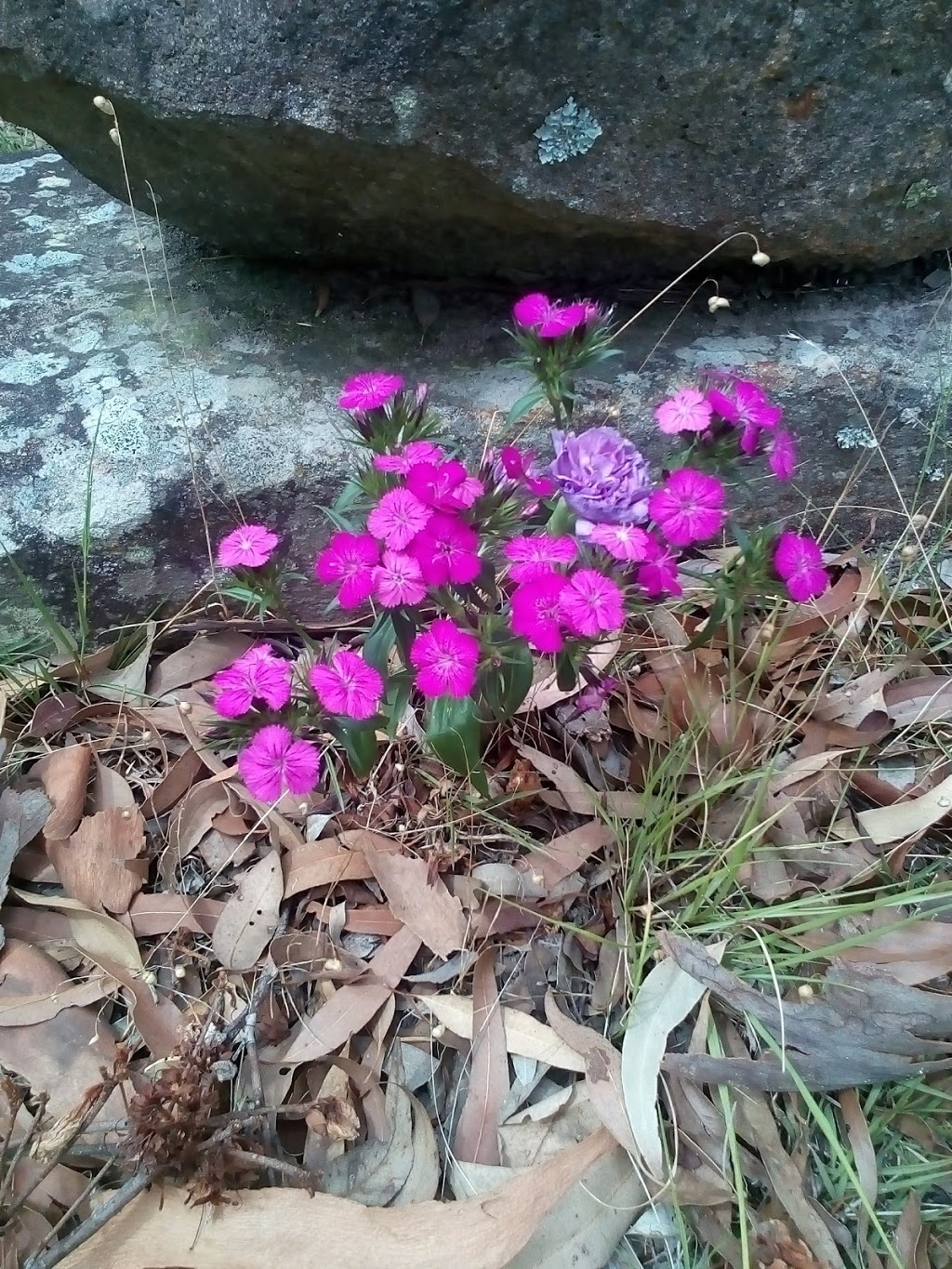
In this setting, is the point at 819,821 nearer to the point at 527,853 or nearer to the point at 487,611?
the point at 527,853

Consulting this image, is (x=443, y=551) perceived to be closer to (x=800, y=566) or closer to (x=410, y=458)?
(x=410, y=458)

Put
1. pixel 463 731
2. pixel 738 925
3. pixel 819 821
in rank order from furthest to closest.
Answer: pixel 819 821 → pixel 738 925 → pixel 463 731

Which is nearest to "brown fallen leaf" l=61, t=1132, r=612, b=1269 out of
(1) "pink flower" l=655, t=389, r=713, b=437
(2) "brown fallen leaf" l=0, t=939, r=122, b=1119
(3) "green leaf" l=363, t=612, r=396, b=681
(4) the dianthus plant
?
(2) "brown fallen leaf" l=0, t=939, r=122, b=1119

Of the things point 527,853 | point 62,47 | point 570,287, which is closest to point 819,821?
point 527,853

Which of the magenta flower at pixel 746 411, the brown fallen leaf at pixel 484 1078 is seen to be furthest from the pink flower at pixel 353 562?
the brown fallen leaf at pixel 484 1078

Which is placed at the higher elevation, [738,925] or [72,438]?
[72,438]

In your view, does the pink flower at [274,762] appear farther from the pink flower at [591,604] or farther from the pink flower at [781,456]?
the pink flower at [781,456]

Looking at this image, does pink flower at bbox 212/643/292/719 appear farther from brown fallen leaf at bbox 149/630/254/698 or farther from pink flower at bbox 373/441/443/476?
brown fallen leaf at bbox 149/630/254/698

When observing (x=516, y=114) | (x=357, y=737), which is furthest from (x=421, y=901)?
(x=516, y=114)
